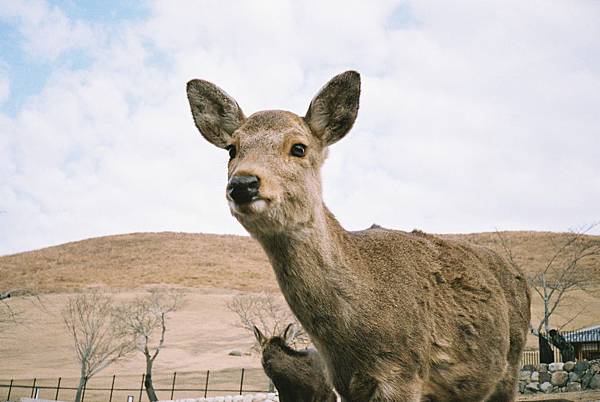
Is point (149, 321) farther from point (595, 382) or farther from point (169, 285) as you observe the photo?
point (169, 285)

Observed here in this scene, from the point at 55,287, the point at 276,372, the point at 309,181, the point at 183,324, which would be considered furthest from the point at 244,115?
the point at 55,287

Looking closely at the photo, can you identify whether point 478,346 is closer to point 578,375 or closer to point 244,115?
point 244,115

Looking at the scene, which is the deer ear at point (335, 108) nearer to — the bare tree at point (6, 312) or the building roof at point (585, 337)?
the bare tree at point (6, 312)

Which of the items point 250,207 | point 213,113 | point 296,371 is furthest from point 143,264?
point 250,207

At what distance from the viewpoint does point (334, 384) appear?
4.09 metres

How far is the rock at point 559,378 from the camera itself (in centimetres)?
2227

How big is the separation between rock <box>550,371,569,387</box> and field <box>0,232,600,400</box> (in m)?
22.7

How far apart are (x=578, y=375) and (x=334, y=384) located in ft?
71.0

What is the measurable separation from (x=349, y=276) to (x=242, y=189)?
3.68 feet

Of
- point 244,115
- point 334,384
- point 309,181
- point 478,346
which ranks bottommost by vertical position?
point 334,384

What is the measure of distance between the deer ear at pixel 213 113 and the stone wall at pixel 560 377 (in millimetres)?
20104

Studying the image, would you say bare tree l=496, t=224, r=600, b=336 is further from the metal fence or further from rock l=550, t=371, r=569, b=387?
rock l=550, t=371, r=569, b=387

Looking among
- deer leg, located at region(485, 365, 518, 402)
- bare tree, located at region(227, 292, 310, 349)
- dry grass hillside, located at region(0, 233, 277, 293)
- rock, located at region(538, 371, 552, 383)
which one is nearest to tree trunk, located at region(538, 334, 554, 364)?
rock, located at region(538, 371, 552, 383)

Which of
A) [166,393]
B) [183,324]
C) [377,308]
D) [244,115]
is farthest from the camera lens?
[183,324]
